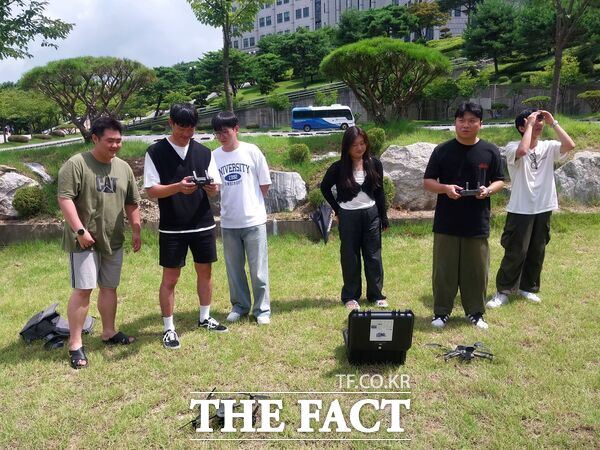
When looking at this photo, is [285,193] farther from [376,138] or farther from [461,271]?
[461,271]

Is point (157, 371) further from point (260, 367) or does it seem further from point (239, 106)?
point (239, 106)

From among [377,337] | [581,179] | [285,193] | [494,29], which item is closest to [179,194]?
[377,337]

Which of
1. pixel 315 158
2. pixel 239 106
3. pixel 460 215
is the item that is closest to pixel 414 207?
pixel 315 158

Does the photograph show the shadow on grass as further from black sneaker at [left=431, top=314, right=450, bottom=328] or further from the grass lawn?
black sneaker at [left=431, top=314, right=450, bottom=328]

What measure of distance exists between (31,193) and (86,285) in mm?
5631

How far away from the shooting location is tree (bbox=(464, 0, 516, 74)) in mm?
35469

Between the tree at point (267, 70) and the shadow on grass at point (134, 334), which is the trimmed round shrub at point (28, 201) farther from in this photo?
the tree at point (267, 70)

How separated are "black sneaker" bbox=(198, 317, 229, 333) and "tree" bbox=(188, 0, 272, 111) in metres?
9.47

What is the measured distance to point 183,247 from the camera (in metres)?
3.95

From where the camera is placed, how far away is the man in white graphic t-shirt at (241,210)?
13.9ft

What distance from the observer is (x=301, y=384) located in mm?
3328

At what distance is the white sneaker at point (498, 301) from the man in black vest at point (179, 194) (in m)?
2.68

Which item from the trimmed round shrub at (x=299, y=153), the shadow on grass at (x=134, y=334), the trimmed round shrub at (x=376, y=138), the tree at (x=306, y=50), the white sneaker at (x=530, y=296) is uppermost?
the tree at (x=306, y=50)

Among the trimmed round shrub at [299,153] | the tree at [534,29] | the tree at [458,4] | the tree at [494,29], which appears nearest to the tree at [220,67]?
the tree at [494,29]
